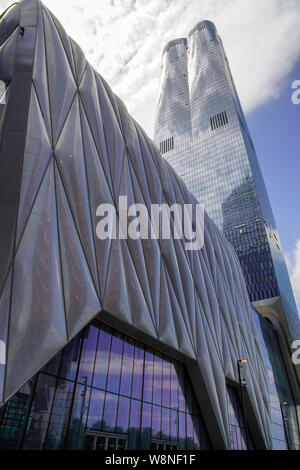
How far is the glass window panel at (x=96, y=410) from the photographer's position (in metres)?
13.6

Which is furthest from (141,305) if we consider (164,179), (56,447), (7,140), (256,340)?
(256,340)

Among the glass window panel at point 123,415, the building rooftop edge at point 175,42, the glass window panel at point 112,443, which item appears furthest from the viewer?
the building rooftop edge at point 175,42

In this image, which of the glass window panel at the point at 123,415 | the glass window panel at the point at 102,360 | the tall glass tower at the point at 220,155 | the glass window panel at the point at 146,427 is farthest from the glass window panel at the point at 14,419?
the tall glass tower at the point at 220,155

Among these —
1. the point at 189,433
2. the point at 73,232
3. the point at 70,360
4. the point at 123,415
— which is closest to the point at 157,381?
the point at 123,415

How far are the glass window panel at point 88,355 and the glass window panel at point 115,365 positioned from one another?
4.24ft

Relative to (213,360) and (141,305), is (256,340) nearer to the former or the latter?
(213,360)

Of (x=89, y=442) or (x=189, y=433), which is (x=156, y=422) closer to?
(x=189, y=433)

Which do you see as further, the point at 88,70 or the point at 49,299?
the point at 88,70

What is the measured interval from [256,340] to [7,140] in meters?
35.4

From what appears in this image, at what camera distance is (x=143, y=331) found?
16.2 metres

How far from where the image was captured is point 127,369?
1662 centimetres

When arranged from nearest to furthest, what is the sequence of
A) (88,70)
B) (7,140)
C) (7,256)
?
(7,256) → (7,140) → (88,70)

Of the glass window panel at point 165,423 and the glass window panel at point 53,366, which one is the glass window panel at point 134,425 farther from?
the glass window panel at point 53,366

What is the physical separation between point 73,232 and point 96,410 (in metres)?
8.02
